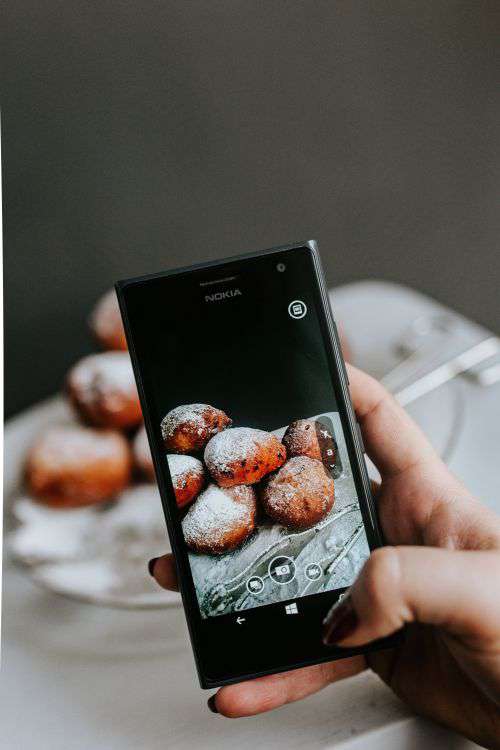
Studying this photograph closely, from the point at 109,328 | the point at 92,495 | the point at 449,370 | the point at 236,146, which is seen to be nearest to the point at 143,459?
Answer: the point at 92,495

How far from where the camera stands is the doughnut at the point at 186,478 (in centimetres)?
41

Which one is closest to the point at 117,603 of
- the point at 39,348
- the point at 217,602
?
the point at 217,602

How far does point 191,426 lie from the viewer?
41 cm

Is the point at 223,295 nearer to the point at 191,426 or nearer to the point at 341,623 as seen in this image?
the point at 191,426

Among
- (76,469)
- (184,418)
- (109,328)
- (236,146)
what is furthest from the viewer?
(236,146)

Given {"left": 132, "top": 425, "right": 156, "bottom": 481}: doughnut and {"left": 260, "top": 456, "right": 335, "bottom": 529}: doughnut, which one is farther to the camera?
{"left": 132, "top": 425, "right": 156, "bottom": 481}: doughnut

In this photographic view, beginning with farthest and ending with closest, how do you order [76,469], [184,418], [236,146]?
[236,146] → [76,469] → [184,418]

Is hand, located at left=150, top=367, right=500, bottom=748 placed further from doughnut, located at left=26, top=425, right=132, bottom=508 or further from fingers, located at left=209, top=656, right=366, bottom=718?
doughnut, located at left=26, top=425, right=132, bottom=508

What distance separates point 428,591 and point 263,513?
113mm

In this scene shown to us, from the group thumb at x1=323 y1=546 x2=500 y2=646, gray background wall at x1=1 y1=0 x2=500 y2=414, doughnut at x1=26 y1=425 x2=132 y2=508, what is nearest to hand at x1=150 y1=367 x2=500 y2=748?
thumb at x1=323 y1=546 x2=500 y2=646

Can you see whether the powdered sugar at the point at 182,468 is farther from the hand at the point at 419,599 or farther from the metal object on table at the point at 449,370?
the metal object on table at the point at 449,370

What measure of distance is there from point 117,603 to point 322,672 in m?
0.14

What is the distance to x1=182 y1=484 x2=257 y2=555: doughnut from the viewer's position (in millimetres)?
402

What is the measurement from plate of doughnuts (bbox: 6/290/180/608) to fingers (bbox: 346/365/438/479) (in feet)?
0.52
